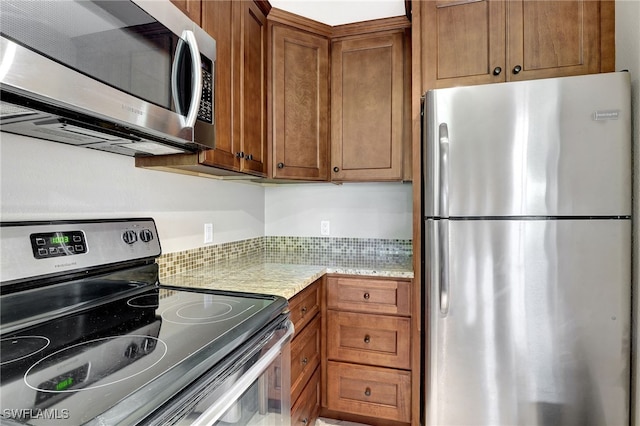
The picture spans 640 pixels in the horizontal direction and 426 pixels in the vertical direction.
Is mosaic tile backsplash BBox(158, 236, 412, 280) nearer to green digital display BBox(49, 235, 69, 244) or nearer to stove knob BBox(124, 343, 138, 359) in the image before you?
green digital display BBox(49, 235, 69, 244)

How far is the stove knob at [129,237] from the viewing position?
1.20 meters

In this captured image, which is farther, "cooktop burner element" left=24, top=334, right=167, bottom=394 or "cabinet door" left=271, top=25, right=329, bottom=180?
"cabinet door" left=271, top=25, right=329, bottom=180

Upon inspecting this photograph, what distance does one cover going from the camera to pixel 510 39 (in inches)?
62.4

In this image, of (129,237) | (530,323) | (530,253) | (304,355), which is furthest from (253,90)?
(530,323)

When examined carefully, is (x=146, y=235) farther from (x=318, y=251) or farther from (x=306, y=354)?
(x=318, y=251)

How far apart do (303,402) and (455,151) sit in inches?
56.6

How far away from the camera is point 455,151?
1444 mm

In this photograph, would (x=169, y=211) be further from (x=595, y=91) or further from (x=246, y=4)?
(x=595, y=91)

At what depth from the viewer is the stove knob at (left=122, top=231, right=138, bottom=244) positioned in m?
1.20

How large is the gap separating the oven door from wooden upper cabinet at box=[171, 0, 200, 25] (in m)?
1.13

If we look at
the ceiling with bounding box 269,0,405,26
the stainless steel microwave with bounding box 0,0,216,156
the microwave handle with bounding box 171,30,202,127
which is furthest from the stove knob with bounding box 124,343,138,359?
the ceiling with bounding box 269,0,405,26

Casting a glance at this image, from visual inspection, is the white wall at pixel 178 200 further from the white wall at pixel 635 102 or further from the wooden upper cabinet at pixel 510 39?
the white wall at pixel 635 102

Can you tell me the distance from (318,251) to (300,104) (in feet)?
3.46

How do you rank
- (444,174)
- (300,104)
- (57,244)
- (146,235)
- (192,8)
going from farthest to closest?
(300,104)
(444,174)
(146,235)
(192,8)
(57,244)
